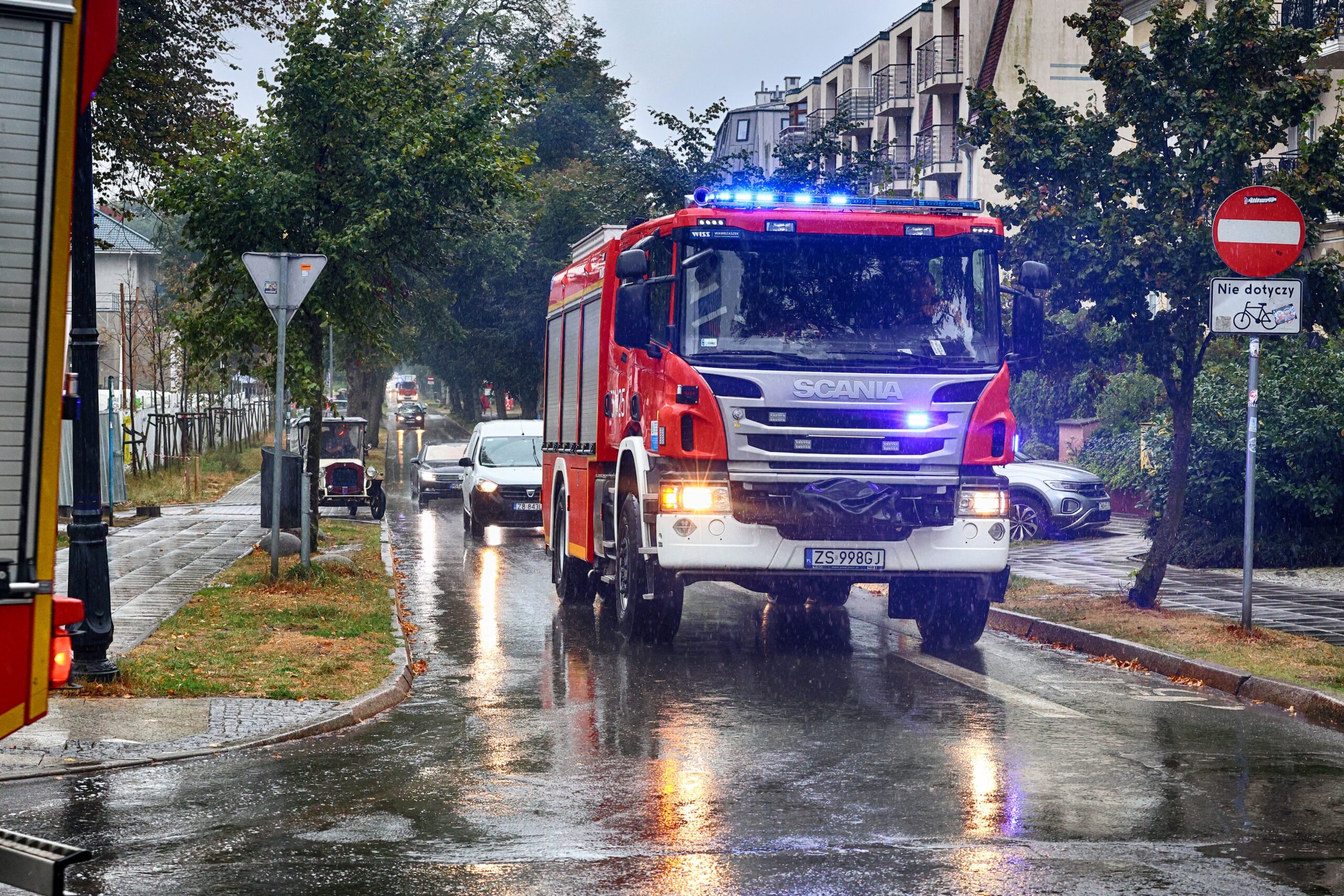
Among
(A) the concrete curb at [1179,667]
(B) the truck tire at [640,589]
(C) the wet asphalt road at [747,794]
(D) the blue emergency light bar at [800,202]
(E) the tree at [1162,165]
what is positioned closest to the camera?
(C) the wet asphalt road at [747,794]

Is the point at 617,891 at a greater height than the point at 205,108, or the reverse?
the point at 205,108

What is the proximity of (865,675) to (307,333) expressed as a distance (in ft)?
32.5

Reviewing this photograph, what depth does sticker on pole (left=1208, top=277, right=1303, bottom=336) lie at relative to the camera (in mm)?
11992

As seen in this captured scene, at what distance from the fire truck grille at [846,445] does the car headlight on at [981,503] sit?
434 millimetres

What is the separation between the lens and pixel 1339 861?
20.0 feet

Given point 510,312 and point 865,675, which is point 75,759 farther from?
point 510,312

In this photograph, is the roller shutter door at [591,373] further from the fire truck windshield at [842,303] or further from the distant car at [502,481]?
the distant car at [502,481]

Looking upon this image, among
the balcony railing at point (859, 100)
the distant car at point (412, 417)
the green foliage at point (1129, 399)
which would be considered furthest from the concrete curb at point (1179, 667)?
the distant car at point (412, 417)

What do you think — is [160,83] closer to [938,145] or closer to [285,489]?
[285,489]

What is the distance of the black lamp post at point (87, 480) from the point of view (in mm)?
9742

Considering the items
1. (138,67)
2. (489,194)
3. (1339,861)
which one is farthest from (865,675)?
(138,67)

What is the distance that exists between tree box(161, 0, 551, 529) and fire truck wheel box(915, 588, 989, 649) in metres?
7.78

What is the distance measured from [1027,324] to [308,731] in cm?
611

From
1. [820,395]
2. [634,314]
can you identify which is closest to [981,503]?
[820,395]
